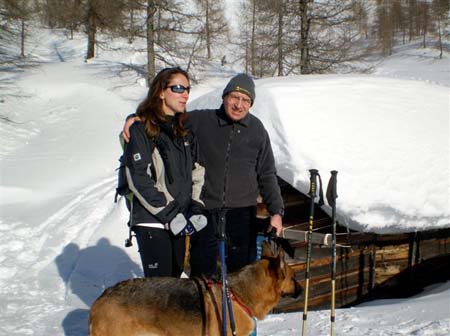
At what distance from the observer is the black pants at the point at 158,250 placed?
2.84 meters

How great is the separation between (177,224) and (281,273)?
88 centimetres

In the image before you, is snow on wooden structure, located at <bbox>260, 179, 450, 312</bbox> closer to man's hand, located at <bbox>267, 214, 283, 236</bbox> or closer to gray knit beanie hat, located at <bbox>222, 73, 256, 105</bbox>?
man's hand, located at <bbox>267, 214, 283, 236</bbox>

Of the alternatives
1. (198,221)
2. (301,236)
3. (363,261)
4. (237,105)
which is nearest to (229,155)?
(237,105)

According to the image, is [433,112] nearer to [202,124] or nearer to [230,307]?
[202,124]

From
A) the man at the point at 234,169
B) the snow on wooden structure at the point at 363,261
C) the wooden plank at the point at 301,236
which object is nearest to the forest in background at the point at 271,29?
the snow on wooden structure at the point at 363,261

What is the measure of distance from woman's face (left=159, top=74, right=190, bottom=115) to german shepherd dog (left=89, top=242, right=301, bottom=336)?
3.93ft

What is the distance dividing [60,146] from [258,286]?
40.6 feet

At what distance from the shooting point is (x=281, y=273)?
3053 millimetres

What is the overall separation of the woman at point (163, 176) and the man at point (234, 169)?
0.28 m

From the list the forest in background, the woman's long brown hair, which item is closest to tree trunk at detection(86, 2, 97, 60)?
the forest in background

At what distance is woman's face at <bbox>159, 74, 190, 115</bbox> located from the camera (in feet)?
9.53

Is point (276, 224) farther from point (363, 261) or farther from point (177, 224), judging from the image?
point (363, 261)

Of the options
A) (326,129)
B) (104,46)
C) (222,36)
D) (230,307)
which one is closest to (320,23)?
(326,129)

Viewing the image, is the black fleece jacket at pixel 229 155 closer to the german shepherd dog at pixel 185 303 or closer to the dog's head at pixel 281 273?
the dog's head at pixel 281 273
